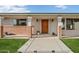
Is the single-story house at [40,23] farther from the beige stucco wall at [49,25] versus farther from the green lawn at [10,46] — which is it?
the green lawn at [10,46]

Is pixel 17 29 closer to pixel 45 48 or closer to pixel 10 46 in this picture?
pixel 10 46

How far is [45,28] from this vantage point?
3027 centimetres

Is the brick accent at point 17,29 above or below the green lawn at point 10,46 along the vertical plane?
above

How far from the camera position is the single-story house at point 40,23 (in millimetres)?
27094

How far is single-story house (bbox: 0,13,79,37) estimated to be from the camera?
2709cm

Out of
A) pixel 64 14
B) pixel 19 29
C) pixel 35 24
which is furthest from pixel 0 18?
pixel 64 14

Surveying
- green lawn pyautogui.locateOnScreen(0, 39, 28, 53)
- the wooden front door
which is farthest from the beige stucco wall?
green lawn pyautogui.locateOnScreen(0, 39, 28, 53)

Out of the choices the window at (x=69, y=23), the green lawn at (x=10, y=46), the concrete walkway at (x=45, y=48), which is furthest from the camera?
the window at (x=69, y=23)

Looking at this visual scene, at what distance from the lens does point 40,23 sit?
3025 centimetres

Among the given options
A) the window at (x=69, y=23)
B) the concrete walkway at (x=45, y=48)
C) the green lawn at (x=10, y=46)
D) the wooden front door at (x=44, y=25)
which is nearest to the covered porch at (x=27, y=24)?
the wooden front door at (x=44, y=25)

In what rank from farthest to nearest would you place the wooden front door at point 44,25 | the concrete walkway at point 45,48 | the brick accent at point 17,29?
the wooden front door at point 44,25 → the brick accent at point 17,29 → the concrete walkway at point 45,48

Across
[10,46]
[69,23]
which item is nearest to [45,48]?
[10,46]
